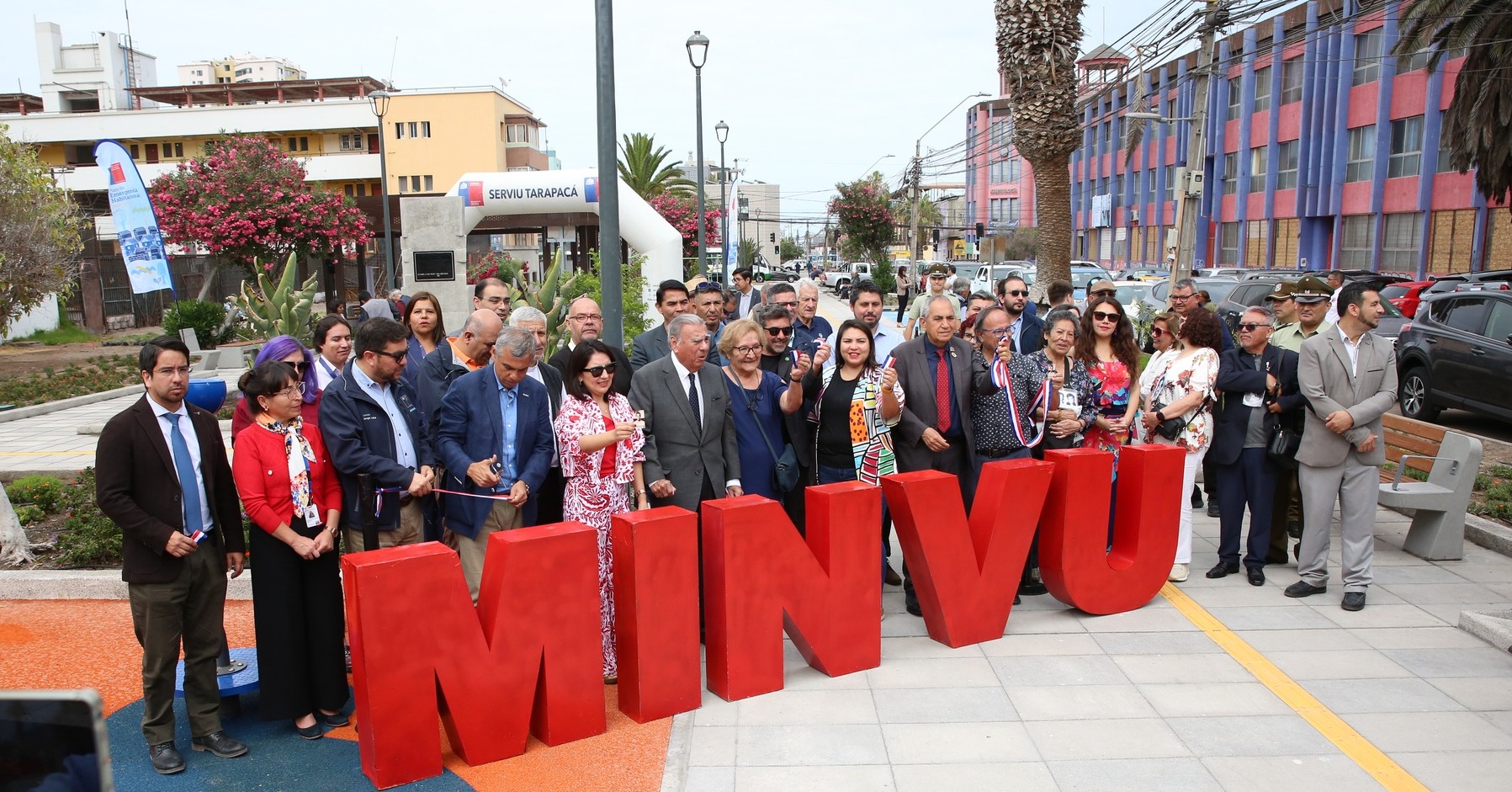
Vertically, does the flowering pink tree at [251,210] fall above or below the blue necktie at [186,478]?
above

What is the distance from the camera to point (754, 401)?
19.1 feet

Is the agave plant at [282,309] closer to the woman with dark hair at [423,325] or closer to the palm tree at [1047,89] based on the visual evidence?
the woman with dark hair at [423,325]

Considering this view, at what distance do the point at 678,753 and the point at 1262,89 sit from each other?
43.3m

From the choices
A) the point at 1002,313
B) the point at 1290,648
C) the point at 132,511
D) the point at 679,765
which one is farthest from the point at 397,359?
the point at 1290,648

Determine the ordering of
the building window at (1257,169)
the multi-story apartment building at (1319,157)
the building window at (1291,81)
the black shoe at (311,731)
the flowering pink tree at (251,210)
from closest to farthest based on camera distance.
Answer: the black shoe at (311,731), the flowering pink tree at (251,210), the multi-story apartment building at (1319,157), the building window at (1291,81), the building window at (1257,169)

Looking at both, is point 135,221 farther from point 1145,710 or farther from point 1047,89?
point 1145,710

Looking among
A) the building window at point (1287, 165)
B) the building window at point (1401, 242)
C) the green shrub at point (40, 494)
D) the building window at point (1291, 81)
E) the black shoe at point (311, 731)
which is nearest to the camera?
the black shoe at point (311, 731)

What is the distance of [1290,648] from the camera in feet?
18.3

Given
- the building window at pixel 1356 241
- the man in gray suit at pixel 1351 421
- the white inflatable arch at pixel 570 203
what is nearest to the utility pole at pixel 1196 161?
the white inflatable arch at pixel 570 203

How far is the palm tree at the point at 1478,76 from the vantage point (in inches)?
759

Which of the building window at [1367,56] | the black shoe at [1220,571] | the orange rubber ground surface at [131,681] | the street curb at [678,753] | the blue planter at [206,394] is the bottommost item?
the orange rubber ground surface at [131,681]

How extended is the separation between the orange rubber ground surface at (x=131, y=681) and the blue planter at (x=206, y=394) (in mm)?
1408

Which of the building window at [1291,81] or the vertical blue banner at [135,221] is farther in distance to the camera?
the building window at [1291,81]

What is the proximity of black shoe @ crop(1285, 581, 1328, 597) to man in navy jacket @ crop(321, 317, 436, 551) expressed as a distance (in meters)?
5.28
